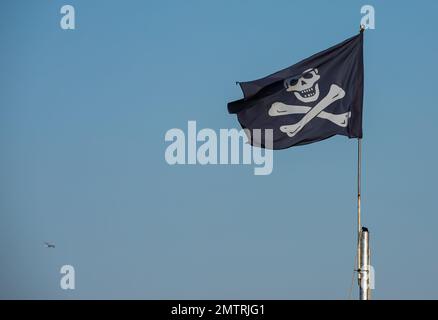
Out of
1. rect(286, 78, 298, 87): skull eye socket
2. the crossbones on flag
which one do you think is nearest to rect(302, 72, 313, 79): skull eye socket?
the crossbones on flag

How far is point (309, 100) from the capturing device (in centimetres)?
4038

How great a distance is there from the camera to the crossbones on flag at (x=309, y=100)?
131 feet

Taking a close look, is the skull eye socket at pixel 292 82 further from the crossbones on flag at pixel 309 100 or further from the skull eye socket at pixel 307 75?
the skull eye socket at pixel 307 75

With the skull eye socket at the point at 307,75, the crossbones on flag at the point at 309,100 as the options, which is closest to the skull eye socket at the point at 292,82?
the crossbones on flag at the point at 309,100

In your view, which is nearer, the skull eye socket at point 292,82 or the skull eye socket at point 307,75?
the skull eye socket at point 292,82

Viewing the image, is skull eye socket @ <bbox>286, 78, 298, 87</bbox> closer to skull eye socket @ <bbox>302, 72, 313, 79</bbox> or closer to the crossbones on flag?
the crossbones on flag

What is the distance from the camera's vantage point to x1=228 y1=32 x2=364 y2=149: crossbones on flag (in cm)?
4000

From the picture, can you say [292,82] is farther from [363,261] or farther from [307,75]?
[363,261]

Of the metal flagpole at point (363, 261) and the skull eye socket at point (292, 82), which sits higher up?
the skull eye socket at point (292, 82)

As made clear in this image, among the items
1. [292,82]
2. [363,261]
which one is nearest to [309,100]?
[292,82]
